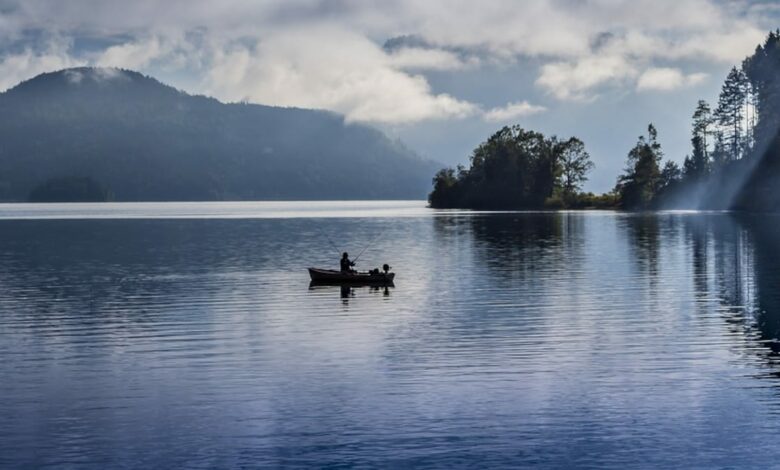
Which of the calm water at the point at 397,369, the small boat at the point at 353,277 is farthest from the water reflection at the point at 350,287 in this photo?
the calm water at the point at 397,369

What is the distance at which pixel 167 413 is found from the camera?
32250 mm

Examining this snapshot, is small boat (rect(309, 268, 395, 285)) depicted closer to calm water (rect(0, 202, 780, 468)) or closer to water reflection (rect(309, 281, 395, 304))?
water reflection (rect(309, 281, 395, 304))

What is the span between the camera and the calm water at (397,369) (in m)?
28.2

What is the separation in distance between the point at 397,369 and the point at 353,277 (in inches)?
1371

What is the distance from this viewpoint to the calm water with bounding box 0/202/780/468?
28.2m

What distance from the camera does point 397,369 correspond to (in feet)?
130

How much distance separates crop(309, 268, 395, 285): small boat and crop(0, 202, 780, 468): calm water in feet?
7.46

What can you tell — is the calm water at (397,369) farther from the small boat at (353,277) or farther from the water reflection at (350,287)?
the small boat at (353,277)

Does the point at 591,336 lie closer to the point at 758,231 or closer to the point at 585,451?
the point at 585,451

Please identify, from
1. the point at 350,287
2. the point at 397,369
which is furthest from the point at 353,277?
the point at 397,369

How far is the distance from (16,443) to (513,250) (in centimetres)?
8850

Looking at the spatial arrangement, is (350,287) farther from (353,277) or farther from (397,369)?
(397,369)

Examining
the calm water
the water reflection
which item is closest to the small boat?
the water reflection

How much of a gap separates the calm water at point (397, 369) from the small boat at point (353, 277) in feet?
7.46
